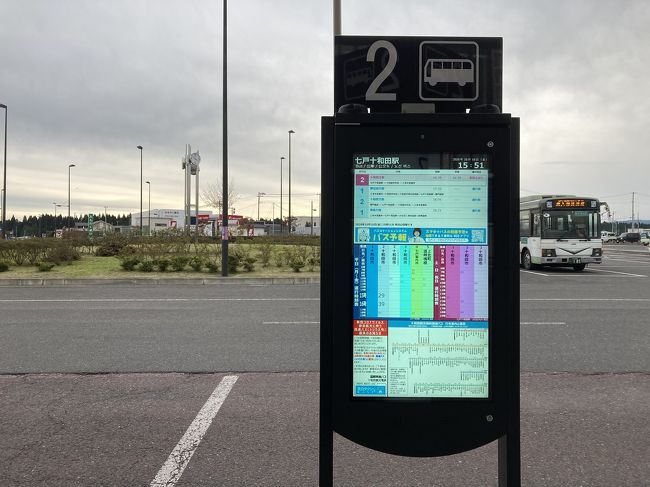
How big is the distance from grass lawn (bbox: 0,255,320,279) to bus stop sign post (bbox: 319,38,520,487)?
1432cm

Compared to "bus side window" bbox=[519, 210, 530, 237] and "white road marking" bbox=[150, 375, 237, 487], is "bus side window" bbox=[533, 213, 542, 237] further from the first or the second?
"white road marking" bbox=[150, 375, 237, 487]

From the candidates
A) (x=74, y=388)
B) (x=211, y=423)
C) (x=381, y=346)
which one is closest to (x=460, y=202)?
(x=381, y=346)

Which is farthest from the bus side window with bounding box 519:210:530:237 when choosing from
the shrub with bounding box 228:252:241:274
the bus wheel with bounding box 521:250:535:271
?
the shrub with bounding box 228:252:241:274

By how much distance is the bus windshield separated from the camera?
64.0ft

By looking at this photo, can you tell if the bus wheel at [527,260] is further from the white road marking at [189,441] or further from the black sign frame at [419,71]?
the black sign frame at [419,71]

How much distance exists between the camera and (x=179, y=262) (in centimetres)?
1814

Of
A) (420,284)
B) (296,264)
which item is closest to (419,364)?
(420,284)

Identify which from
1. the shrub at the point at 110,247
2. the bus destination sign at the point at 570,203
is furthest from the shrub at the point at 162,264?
the bus destination sign at the point at 570,203

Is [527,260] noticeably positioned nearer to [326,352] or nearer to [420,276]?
[420,276]

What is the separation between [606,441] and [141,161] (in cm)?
5541

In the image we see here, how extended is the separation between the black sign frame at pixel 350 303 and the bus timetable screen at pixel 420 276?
44mm

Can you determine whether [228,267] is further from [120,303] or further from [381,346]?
[381,346]

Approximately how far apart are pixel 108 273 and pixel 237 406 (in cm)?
1394

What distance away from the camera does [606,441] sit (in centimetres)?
376
